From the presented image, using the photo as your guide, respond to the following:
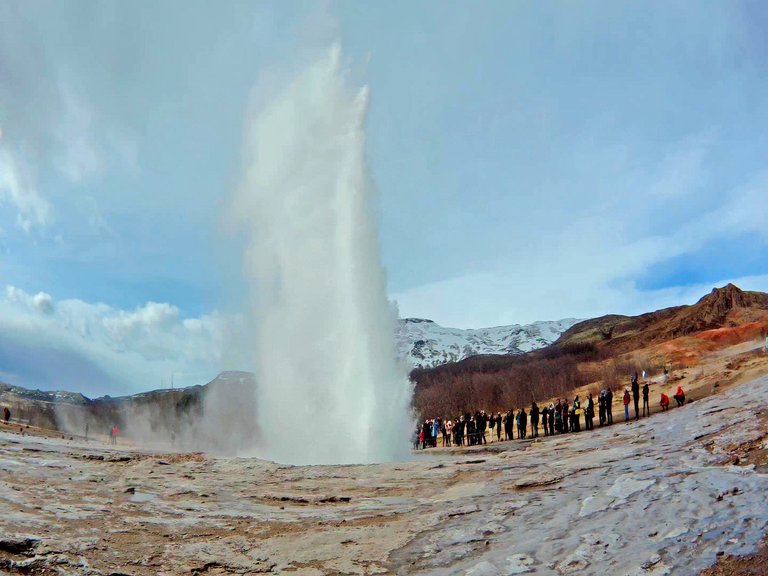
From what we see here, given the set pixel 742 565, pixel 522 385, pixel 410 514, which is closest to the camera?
pixel 742 565

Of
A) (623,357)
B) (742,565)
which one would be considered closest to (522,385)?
(623,357)

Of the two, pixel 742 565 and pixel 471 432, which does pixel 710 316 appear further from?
pixel 742 565

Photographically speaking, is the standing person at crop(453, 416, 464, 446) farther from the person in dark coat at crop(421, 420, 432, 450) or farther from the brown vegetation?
the brown vegetation

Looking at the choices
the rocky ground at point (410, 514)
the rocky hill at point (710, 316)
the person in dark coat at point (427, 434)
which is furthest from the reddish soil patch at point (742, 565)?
the rocky hill at point (710, 316)

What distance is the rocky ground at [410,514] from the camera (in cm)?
677

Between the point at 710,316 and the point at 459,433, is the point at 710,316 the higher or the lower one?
the higher one

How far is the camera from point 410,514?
30.2 ft

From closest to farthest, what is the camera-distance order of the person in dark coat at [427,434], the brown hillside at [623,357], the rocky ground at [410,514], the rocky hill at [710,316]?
1. the rocky ground at [410,514]
2. the person in dark coat at [427,434]
3. the brown hillside at [623,357]
4. the rocky hill at [710,316]

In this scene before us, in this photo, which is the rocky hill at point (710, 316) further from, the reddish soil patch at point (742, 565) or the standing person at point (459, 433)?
the reddish soil patch at point (742, 565)

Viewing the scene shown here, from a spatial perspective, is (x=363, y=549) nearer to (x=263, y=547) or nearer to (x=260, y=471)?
(x=263, y=547)

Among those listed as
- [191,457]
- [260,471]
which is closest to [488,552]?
[260,471]

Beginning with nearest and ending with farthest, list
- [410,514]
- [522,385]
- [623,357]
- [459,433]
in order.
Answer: [410,514], [459,433], [623,357], [522,385]

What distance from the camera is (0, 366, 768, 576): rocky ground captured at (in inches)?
267

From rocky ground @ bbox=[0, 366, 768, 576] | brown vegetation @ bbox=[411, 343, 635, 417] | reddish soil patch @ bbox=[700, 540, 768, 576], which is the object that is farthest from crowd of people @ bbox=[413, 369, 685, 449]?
brown vegetation @ bbox=[411, 343, 635, 417]
